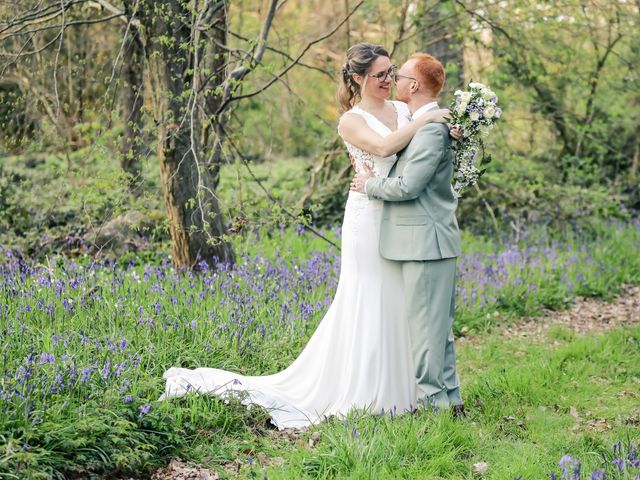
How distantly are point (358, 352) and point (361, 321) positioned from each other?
0.65ft

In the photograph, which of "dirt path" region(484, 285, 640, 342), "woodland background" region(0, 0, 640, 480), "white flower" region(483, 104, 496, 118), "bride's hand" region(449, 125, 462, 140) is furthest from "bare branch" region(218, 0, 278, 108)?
"dirt path" region(484, 285, 640, 342)

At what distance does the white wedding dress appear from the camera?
491cm

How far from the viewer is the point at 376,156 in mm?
4969

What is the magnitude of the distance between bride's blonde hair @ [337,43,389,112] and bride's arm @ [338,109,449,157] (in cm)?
15

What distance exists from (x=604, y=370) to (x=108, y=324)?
3.88 m

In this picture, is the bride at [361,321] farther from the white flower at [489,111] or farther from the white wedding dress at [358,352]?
the white flower at [489,111]

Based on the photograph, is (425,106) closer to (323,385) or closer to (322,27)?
(323,385)

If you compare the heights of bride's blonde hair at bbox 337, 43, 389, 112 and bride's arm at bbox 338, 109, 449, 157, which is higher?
bride's blonde hair at bbox 337, 43, 389, 112

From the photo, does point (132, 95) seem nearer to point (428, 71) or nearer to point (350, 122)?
point (350, 122)

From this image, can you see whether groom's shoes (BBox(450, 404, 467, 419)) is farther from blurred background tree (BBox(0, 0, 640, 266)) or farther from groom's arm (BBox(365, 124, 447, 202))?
blurred background tree (BBox(0, 0, 640, 266))

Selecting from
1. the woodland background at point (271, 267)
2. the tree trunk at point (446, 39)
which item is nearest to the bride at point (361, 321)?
the woodland background at point (271, 267)

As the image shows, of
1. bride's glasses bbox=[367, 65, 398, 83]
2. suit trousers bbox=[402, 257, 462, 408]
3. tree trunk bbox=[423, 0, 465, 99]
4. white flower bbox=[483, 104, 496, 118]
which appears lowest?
suit trousers bbox=[402, 257, 462, 408]

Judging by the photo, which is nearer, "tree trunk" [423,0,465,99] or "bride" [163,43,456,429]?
"bride" [163,43,456,429]

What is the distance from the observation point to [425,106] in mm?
4852
